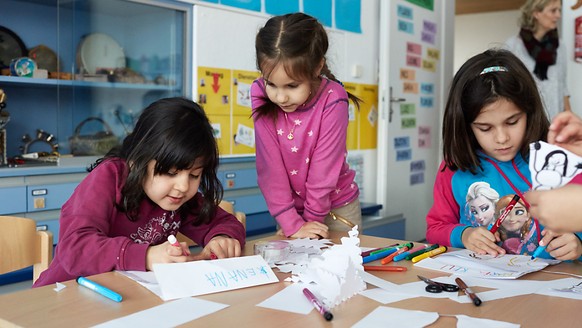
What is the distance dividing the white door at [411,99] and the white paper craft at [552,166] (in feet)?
10.8

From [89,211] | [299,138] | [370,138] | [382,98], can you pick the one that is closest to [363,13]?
[382,98]

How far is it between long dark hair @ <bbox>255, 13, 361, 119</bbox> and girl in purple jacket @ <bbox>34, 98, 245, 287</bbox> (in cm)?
28

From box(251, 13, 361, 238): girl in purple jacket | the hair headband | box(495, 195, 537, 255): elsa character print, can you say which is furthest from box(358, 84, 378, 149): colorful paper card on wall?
box(495, 195, 537, 255): elsa character print

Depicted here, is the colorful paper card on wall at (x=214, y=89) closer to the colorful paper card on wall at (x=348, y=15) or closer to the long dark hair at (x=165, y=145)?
the colorful paper card on wall at (x=348, y=15)

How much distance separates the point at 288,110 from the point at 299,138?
0.27ft

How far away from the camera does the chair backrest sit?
1222 mm

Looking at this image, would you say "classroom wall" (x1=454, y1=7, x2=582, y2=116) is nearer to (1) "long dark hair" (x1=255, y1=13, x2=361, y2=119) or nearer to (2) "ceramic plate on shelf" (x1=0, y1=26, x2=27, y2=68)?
(2) "ceramic plate on shelf" (x1=0, y1=26, x2=27, y2=68)

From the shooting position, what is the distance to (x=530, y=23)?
3621mm

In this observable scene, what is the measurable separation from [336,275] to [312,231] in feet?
1.74

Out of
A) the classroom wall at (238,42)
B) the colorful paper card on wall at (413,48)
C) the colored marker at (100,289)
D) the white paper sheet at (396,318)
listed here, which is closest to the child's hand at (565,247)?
the white paper sheet at (396,318)

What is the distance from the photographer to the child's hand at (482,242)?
1.26 m

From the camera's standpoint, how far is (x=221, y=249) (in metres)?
1.21

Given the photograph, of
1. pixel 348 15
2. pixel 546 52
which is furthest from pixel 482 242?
pixel 348 15

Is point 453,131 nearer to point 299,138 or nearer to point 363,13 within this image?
point 299,138
